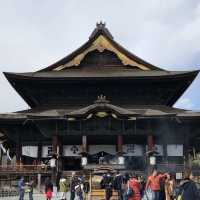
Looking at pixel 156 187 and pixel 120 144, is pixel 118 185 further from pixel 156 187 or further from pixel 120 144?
pixel 120 144

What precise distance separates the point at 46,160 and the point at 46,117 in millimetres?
4732

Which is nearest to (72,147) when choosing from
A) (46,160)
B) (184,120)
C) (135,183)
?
(46,160)

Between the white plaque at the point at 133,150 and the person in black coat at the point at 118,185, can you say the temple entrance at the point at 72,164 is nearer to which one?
the white plaque at the point at 133,150

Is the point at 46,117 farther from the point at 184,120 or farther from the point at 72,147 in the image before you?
the point at 184,120

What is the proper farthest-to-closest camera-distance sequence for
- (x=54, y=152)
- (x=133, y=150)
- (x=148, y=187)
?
(x=133, y=150), (x=54, y=152), (x=148, y=187)

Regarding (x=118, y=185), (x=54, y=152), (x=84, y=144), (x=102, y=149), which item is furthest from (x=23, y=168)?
(x=118, y=185)

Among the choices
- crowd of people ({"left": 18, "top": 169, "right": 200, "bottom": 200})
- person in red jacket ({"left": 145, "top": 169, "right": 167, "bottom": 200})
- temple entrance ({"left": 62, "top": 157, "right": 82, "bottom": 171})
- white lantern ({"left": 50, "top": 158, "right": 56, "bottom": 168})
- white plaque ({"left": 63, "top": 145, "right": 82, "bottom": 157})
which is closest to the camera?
crowd of people ({"left": 18, "top": 169, "right": 200, "bottom": 200})

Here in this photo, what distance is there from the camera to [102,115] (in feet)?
102

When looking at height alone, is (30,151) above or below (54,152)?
above

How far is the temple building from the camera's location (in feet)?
102

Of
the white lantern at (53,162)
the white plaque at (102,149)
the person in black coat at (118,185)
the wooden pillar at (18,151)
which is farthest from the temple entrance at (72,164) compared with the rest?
the person in black coat at (118,185)

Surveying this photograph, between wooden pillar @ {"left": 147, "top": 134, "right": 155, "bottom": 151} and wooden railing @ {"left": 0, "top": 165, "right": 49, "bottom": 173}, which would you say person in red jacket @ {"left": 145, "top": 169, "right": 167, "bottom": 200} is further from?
wooden railing @ {"left": 0, "top": 165, "right": 49, "bottom": 173}

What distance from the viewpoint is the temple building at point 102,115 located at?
31.0 meters

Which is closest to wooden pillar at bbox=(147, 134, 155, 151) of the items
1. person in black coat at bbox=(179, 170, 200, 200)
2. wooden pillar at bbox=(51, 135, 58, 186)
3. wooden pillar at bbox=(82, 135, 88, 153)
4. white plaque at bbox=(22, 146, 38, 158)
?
wooden pillar at bbox=(82, 135, 88, 153)
